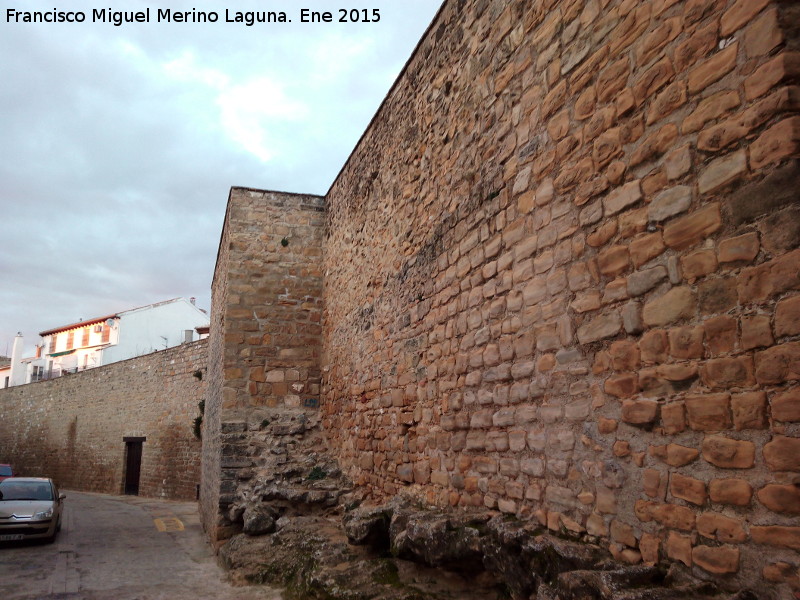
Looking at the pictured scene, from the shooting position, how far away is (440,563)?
4234mm

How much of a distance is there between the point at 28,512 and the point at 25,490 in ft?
4.06

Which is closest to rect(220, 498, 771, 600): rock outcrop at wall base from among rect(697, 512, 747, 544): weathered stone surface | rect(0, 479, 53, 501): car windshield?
rect(697, 512, 747, 544): weathered stone surface

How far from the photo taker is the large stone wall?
7.88 feet

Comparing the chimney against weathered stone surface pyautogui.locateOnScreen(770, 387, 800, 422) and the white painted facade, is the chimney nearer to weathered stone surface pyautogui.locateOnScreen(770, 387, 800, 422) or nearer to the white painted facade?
the white painted facade

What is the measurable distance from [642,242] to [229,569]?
5725mm

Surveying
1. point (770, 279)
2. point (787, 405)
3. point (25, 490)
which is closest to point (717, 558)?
point (787, 405)

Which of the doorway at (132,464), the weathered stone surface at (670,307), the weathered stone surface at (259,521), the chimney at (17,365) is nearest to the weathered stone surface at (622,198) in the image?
the weathered stone surface at (670,307)

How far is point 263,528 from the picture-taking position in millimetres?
7305

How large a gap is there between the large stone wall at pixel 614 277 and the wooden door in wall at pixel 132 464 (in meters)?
16.9

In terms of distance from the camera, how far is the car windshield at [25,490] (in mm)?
9977

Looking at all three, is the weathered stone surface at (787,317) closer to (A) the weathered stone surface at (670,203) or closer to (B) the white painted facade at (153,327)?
(A) the weathered stone surface at (670,203)

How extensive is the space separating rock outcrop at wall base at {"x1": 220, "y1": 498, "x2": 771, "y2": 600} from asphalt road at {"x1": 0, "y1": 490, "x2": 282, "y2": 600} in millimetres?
417

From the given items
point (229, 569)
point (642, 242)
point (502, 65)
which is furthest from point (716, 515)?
point (229, 569)

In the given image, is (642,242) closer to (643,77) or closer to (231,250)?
(643,77)
